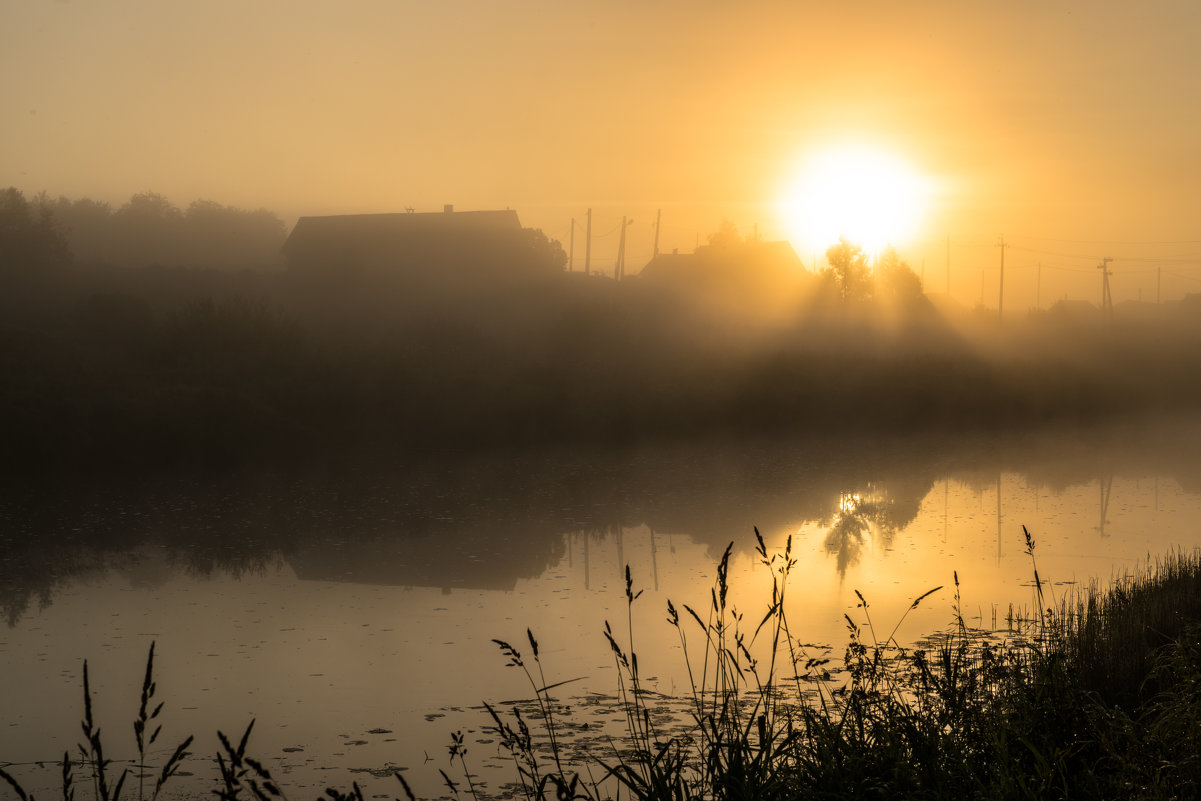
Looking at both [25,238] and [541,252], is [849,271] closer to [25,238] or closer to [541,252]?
[541,252]

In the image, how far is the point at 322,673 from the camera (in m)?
11.6

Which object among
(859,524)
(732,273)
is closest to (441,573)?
(859,524)

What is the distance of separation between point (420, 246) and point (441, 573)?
1940 inches

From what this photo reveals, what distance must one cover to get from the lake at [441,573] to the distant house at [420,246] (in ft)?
99.2

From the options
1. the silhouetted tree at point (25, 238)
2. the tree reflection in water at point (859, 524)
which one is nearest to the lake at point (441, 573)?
the tree reflection in water at point (859, 524)

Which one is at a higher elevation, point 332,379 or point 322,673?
point 332,379

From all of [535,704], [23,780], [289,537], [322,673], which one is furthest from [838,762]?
[289,537]

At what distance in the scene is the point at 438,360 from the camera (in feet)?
144

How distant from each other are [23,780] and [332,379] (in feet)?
113

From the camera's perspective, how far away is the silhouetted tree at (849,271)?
75.7 meters

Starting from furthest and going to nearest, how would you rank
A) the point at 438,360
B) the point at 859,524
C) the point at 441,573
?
the point at 438,360, the point at 859,524, the point at 441,573

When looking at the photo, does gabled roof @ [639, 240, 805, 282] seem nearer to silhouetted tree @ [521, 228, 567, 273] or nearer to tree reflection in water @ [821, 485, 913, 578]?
silhouetted tree @ [521, 228, 567, 273]

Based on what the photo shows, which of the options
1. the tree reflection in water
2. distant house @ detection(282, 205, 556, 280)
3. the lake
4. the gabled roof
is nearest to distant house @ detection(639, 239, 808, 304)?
the gabled roof

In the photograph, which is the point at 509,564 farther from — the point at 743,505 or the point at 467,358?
the point at 467,358
